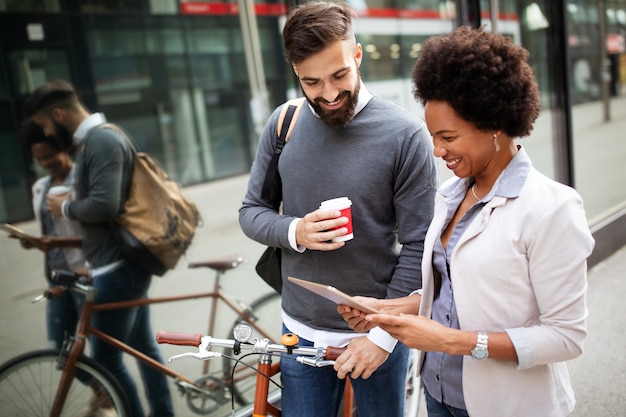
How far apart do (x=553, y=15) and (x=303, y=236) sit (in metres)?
4.41

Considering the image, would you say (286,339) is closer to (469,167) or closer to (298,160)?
(298,160)

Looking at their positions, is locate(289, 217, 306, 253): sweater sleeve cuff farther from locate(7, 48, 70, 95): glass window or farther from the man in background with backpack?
locate(7, 48, 70, 95): glass window

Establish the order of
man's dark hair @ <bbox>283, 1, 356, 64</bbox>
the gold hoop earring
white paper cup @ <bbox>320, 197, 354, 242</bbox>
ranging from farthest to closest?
1. man's dark hair @ <bbox>283, 1, 356, 64</bbox>
2. white paper cup @ <bbox>320, 197, 354, 242</bbox>
3. the gold hoop earring

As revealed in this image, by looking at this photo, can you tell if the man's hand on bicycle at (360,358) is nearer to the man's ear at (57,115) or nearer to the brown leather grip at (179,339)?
the brown leather grip at (179,339)

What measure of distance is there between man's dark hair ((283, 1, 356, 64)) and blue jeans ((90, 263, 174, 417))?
1.70 meters

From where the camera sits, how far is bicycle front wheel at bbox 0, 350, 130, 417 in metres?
2.54

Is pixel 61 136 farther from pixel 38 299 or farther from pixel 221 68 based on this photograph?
pixel 221 68

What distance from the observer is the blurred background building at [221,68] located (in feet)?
9.05

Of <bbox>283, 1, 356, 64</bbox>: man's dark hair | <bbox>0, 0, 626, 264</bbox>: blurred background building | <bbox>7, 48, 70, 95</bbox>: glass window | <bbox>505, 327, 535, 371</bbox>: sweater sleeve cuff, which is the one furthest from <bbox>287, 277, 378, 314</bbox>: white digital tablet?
<bbox>7, 48, 70, 95</bbox>: glass window

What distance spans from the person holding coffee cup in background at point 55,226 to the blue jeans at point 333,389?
4.49ft

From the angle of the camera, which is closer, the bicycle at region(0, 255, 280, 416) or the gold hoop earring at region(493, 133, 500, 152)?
the gold hoop earring at region(493, 133, 500, 152)

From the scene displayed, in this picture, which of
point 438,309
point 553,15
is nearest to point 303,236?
point 438,309

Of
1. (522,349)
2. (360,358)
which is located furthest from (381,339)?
(522,349)

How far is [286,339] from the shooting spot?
1706 millimetres
